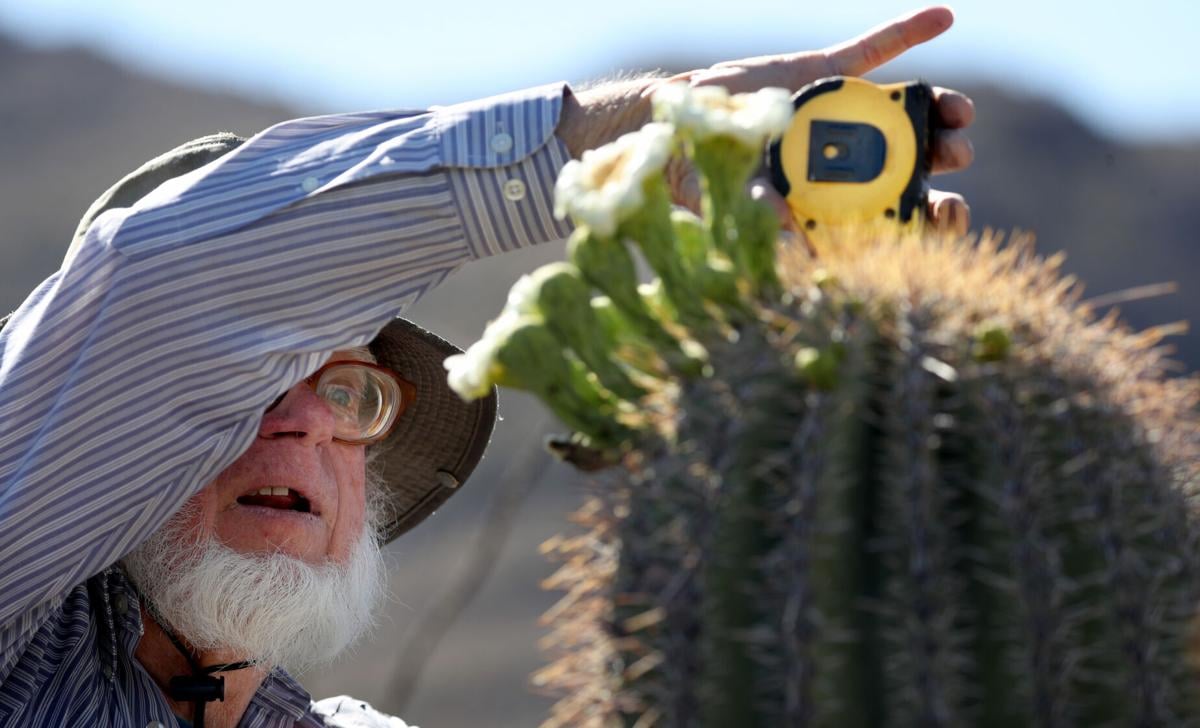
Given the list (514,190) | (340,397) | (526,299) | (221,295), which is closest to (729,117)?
(526,299)

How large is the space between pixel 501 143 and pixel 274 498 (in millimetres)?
943

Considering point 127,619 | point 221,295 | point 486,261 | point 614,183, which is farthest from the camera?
point 486,261

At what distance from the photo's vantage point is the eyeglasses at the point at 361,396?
103 inches

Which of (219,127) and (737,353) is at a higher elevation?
(219,127)

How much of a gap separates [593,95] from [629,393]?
2.30 ft

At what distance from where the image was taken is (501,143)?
181cm

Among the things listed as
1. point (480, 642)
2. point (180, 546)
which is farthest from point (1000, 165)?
point (180, 546)

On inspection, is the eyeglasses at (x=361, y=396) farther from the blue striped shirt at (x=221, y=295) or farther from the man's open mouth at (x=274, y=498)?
the blue striped shirt at (x=221, y=295)

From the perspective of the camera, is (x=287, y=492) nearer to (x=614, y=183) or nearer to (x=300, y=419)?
(x=300, y=419)

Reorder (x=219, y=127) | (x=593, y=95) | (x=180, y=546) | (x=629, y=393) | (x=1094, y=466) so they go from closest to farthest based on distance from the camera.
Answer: (x=1094, y=466)
(x=629, y=393)
(x=593, y=95)
(x=180, y=546)
(x=219, y=127)

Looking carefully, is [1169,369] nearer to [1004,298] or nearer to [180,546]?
[1004,298]

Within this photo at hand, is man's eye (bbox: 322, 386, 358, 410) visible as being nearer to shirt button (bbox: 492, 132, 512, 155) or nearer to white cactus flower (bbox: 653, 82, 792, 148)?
shirt button (bbox: 492, 132, 512, 155)

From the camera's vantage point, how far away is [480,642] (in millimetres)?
13711

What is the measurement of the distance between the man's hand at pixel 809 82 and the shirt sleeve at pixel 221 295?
48 millimetres
